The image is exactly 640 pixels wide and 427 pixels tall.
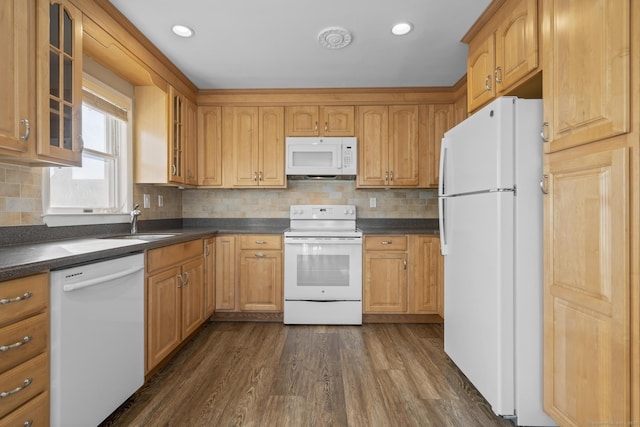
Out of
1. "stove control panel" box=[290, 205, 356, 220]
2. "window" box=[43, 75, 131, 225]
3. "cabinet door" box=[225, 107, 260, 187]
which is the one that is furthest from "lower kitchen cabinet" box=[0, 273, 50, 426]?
"stove control panel" box=[290, 205, 356, 220]

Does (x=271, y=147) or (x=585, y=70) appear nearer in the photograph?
(x=585, y=70)

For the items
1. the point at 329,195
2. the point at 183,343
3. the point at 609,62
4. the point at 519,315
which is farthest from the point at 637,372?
the point at 329,195

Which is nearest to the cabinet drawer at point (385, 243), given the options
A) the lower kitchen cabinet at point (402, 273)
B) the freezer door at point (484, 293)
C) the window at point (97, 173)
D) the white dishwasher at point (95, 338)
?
the lower kitchen cabinet at point (402, 273)

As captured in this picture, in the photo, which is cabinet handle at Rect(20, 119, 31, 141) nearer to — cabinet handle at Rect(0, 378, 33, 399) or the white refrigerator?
cabinet handle at Rect(0, 378, 33, 399)

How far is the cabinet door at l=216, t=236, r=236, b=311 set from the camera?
3252mm

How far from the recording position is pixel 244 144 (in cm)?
350

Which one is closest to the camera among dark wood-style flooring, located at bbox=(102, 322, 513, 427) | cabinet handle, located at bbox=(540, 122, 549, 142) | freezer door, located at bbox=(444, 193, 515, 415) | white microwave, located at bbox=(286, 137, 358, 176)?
cabinet handle, located at bbox=(540, 122, 549, 142)

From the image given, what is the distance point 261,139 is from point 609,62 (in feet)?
9.41

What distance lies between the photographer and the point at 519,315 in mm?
1599

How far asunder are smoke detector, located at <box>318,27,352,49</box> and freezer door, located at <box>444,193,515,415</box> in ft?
4.61

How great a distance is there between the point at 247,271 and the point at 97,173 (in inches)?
60.4

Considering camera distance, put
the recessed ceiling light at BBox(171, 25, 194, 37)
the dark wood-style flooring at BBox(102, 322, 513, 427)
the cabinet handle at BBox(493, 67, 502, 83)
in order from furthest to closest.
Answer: the recessed ceiling light at BBox(171, 25, 194, 37)
the cabinet handle at BBox(493, 67, 502, 83)
the dark wood-style flooring at BBox(102, 322, 513, 427)

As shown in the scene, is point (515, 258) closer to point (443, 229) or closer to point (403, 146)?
point (443, 229)

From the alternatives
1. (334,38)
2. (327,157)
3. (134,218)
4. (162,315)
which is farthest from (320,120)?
(162,315)
